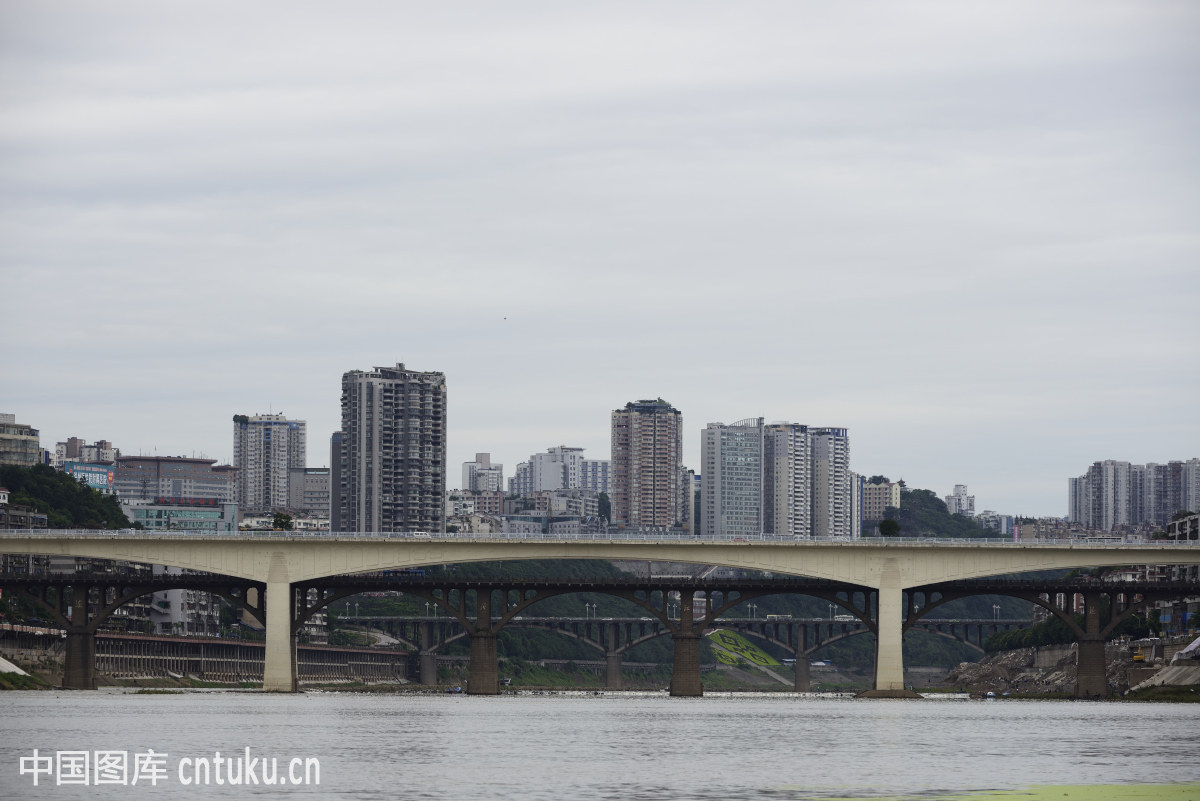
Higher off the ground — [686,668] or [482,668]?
[482,668]

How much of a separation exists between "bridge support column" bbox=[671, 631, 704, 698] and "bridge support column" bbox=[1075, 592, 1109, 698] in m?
29.0

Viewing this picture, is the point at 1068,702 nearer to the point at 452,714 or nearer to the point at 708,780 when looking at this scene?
the point at 452,714

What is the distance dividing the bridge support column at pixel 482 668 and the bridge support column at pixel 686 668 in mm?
14016

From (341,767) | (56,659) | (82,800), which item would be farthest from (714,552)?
(82,800)

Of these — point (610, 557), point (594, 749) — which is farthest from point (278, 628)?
point (594, 749)

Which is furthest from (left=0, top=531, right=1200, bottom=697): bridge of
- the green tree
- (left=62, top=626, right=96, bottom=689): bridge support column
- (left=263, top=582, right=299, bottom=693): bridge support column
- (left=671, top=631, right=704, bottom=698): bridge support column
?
the green tree

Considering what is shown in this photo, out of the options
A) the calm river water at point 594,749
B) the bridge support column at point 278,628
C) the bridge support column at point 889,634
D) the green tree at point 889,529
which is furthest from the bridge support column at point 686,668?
the calm river water at point 594,749

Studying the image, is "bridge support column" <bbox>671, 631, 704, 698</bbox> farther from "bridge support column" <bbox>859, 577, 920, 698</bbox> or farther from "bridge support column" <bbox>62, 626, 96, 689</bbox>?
"bridge support column" <bbox>62, 626, 96, 689</bbox>

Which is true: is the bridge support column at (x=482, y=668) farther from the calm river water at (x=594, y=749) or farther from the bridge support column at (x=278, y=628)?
the calm river water at (x=594, y=749)

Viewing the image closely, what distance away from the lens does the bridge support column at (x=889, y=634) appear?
13338 centimetres

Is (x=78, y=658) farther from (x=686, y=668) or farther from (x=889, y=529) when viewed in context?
(x=889, y=529)

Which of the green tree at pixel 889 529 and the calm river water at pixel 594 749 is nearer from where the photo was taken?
the calm river water at pixel 594 749

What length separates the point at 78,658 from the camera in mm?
137500

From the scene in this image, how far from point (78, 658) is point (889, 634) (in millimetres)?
59133
